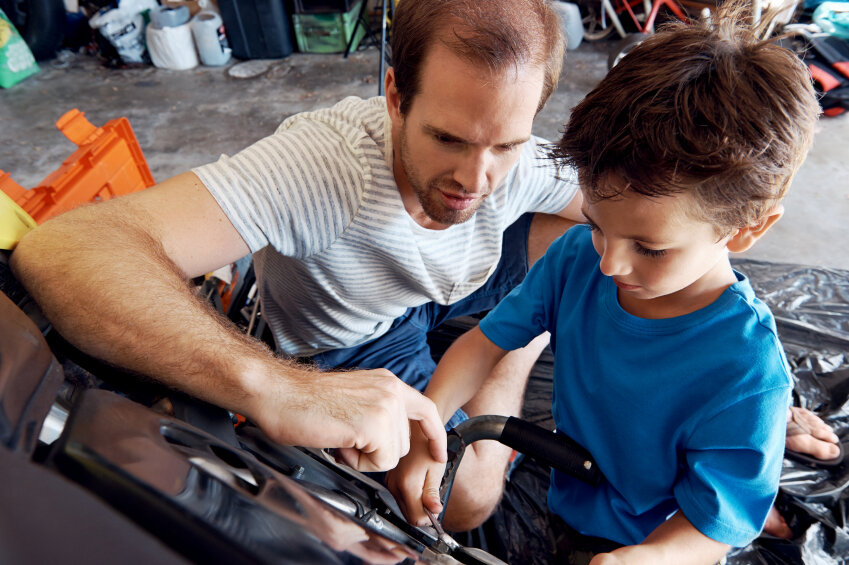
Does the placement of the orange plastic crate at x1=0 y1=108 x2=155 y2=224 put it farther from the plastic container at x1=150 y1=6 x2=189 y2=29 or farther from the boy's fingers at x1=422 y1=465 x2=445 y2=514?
the plastic container at x1=150 y1=6 x2=189 y2=29

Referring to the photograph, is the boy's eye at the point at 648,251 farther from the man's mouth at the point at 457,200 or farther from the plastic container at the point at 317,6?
the plastic container at the point at 317,6

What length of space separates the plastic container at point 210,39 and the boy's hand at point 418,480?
420 centimetres

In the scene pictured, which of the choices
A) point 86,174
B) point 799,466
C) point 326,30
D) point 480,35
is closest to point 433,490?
point 480,35

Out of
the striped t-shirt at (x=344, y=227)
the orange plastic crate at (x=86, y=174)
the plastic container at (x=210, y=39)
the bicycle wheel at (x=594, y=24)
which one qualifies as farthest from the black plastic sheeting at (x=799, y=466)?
the plastic container at (x=210, y=39)

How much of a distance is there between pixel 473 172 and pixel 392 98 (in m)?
0.25

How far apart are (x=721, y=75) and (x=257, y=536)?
687 millimetres

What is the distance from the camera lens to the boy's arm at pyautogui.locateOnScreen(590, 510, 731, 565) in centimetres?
74

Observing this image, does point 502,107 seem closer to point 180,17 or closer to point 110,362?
point 110,362

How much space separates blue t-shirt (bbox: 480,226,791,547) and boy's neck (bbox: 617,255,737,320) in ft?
0.06

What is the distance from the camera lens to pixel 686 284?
0.73 metres

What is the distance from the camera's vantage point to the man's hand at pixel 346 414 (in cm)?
69

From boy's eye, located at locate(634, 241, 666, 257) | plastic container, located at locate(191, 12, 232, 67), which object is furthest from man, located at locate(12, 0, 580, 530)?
plastic container, located at locate(191, 12, 232, 67)

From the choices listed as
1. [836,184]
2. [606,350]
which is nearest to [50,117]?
[606,350]

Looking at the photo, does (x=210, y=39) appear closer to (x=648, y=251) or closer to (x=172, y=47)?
(x=172, y=47)
